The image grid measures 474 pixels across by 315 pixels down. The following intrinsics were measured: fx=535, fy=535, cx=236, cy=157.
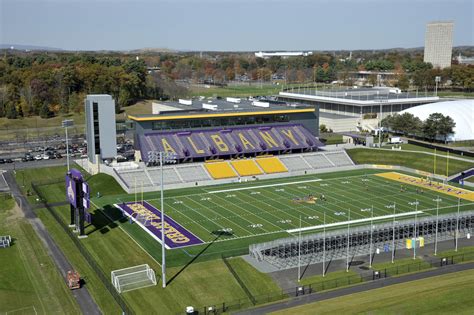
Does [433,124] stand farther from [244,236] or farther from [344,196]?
[244,236]

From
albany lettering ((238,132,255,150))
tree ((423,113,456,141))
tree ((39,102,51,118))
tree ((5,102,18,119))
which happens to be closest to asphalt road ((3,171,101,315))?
albany lettering ((238,132,255,150))

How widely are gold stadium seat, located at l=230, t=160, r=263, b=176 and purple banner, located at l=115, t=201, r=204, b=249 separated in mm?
16727

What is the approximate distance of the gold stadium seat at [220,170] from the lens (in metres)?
71.6

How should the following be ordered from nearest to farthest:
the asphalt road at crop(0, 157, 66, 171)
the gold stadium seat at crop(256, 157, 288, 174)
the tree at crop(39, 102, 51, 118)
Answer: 1. the gold stadium seat at crop(256, 157, 288, 174)
2. the asphalt road at crop(0, 157, 66, 171)
3. the tree at crop(39, 102, 51, 118)

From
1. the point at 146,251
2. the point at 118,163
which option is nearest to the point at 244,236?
the point at 146,251

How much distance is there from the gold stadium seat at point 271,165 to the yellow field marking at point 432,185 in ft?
45.0

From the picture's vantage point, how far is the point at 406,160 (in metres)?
79.1

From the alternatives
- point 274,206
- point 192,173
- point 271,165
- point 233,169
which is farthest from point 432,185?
point 192,173

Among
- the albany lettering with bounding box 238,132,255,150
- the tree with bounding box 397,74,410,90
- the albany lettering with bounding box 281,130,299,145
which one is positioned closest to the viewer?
the albany lettering with bounding box 238,132,255,150

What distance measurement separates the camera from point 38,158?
277 ft

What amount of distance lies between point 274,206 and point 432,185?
73.4 ft

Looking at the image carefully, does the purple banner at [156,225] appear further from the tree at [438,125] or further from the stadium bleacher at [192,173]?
the tree at [438,125]

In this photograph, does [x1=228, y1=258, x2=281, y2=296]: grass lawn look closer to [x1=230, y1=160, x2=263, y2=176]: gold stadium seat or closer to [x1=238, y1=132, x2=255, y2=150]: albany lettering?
→ [x1=230, y1=160, x2=263, y2=176]: gold stadium seat

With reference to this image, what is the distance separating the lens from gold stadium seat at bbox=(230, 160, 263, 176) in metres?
73.3
